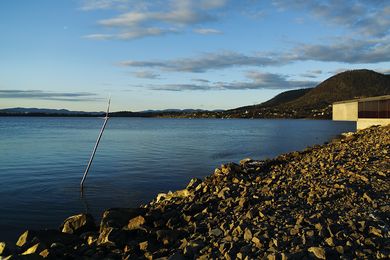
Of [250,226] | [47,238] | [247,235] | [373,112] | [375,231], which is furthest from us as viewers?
[373,112]

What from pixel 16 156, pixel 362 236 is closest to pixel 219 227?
pixel 362 236

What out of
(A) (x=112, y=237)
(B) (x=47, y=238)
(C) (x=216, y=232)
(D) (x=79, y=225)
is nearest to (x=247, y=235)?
(C) (x=216, y=232)

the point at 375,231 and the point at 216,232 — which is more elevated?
the point at 375,231

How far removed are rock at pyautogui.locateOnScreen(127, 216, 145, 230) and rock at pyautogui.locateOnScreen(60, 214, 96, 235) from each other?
172 cm

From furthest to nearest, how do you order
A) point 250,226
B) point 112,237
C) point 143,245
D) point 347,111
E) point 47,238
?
point 347,111 → point 47,238 → point 112,237 → point 250,226 → point 143,245

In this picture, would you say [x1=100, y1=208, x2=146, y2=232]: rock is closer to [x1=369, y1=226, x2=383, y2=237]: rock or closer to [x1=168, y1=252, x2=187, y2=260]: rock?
[x1=168, y1=252, x2=187, y2=260]: rock

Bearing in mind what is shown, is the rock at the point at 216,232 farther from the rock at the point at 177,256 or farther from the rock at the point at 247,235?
the rock at the point at 177,256

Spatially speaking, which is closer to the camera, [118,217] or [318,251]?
[318,251]

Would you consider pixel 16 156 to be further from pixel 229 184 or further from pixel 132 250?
pixel 132 250

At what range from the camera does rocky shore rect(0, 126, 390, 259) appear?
8630 millimetres

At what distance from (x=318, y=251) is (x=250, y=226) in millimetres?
2075

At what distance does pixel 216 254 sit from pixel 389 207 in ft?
16.3

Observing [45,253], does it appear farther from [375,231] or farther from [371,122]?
[371,122]

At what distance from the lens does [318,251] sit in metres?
8.07
